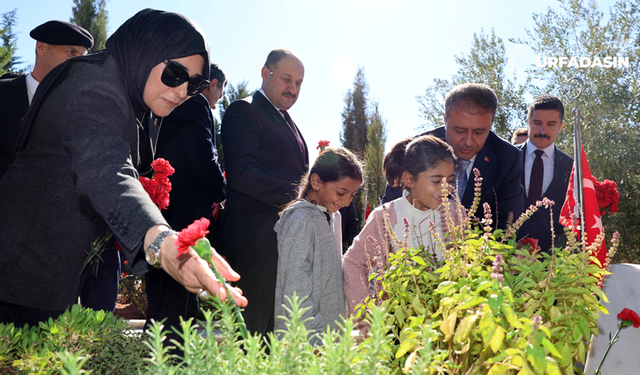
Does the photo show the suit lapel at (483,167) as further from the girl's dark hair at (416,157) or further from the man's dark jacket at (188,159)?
the man's dark jacket at (188,159)

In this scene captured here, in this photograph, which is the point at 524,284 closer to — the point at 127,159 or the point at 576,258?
the point at 576,258

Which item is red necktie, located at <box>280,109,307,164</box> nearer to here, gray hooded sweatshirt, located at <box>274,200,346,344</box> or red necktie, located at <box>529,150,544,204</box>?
gray hooded sweatshirt, located at <box>274,200,346,344</box>

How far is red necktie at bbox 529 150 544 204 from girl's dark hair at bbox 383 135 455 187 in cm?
262

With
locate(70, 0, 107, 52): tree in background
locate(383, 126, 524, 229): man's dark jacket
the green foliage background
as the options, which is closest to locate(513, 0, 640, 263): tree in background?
the green foliage background

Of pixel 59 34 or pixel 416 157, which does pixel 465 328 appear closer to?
pixel 416 157

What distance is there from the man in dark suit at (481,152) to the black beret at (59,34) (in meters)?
3.07

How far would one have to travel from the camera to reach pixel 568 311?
1.62 m

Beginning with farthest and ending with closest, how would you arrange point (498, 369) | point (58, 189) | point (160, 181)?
point (160, 181) < point (58, 189) < point (498, 369)

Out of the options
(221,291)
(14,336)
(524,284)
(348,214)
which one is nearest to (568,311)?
(524,284)

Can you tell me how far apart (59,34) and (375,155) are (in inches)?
639

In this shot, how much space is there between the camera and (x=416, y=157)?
348 centimetres

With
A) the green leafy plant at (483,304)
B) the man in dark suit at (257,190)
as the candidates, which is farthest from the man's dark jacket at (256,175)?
the green leafy plant at (483,304)

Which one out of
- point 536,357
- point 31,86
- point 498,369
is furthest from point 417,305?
point 31,86

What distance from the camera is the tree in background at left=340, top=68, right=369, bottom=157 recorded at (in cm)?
2334
